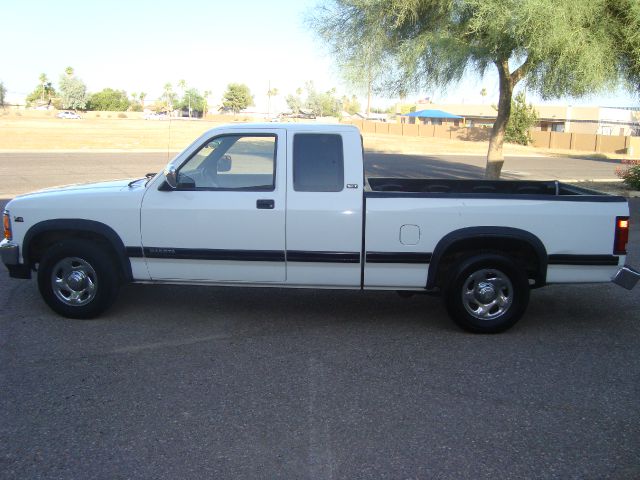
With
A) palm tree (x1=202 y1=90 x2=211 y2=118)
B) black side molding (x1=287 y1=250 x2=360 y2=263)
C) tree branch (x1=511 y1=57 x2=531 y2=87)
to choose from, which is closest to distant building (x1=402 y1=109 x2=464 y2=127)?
palm tree (x1=202 y1=90 x2=211 y2=118)

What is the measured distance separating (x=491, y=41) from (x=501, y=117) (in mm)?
3093

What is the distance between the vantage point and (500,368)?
220 inches

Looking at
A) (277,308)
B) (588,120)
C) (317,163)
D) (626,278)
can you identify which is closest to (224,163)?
(317,163)

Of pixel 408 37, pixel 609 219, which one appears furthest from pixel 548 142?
pixel 609 219

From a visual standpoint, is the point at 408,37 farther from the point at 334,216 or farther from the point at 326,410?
the point at 326,410

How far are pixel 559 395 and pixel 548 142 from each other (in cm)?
5733

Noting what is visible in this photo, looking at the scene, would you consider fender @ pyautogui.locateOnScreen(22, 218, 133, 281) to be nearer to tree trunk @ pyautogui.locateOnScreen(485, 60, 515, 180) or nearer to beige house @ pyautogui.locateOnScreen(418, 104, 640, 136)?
tree trunk @ pyautogui.locateOnScreen(485, 60, 515, 180)

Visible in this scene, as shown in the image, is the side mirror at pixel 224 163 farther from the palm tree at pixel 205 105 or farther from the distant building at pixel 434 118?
the palm tree at pixel 205 105

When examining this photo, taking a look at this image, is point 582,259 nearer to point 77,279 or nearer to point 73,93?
point 77,279

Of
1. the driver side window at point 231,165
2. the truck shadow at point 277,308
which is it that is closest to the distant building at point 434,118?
the truck shadow at point 277,308

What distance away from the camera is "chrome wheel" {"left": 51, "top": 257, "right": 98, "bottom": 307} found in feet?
21.6

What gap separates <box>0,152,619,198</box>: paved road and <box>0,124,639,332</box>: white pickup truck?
36.4 feet

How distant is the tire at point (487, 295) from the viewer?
6344mm

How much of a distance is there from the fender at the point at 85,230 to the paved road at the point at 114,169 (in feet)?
35.4
